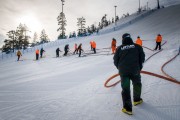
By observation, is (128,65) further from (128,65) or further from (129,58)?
(129,58)

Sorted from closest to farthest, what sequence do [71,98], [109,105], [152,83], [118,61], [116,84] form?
[118,61] < [109,105] < [71,98] < [152,83] < [116,84]

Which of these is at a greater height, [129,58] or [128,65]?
[129,58]

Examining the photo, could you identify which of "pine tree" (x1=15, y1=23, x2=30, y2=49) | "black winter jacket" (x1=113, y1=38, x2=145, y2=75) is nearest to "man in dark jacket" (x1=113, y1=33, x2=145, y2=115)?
"black winter jacket" (x1=113, y1=38, x2=145, y2=75)

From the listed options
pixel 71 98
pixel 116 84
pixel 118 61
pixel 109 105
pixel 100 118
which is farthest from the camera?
pixel 116 84

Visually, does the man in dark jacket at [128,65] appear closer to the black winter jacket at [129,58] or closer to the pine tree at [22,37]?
the black winter jacket at [129,58]

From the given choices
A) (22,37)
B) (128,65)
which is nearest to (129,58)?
(128,65)

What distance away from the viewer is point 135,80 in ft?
12.5

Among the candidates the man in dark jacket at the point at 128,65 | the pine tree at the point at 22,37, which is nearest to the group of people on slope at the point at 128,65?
the man in dark jacket at the point at 128,65

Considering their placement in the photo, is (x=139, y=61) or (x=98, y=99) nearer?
Result: (x=139, y=61)

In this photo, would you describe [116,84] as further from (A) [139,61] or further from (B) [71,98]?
(A) [139,61]

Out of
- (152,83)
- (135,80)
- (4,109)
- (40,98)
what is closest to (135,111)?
(135,80)

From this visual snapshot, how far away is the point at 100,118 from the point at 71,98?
176 centimetres

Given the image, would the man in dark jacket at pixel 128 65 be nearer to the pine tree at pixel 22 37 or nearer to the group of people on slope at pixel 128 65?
the group of people on slope at pixel 128 65

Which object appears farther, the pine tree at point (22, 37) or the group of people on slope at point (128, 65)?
the pine tree at point (22, 37)
